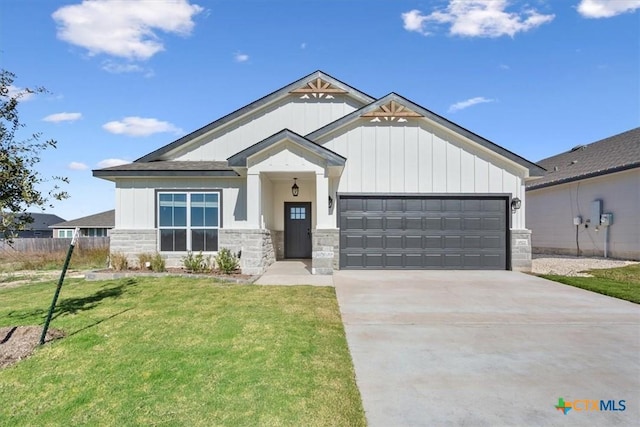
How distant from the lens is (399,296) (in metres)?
7.91

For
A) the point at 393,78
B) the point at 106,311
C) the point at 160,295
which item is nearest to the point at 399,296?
the point at 160,295

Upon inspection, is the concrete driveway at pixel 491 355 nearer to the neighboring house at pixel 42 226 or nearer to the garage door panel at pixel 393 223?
the garage door panel at pixel 393 223

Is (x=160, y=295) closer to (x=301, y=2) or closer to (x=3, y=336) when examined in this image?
(x=3, y=336)

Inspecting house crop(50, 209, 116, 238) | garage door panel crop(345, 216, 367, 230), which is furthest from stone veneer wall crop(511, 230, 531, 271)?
house crop(50, 209, 116, 238)

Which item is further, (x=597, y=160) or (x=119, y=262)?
(x=597, y=160)

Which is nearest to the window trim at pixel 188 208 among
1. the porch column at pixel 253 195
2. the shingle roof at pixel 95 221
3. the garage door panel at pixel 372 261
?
the porch column at pixel 253 195

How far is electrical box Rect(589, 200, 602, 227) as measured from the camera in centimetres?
1553

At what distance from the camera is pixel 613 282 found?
9.73 metres

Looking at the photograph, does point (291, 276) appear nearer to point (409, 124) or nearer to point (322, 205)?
point (322, 205)

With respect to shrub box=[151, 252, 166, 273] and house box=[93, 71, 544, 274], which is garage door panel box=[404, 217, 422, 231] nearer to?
house box=[93, 71, 544, 274]

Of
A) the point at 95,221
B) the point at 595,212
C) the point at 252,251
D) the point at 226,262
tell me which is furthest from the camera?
the point at 95,221

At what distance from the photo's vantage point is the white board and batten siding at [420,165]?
473 inches

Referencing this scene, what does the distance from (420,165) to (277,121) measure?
598 centimetres

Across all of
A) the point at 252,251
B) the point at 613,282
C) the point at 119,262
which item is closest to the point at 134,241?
the point at 119,262
